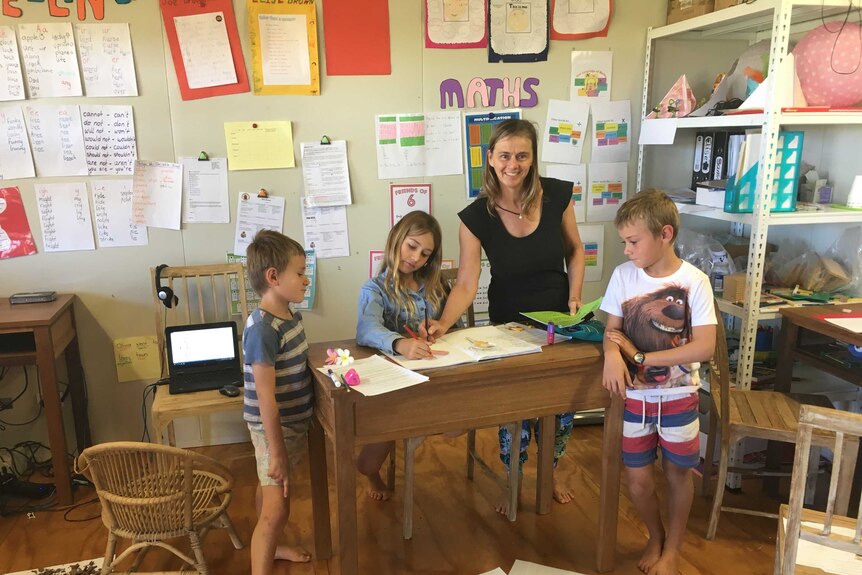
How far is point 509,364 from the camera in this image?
6.08ft

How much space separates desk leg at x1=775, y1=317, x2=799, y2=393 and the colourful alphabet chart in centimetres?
142

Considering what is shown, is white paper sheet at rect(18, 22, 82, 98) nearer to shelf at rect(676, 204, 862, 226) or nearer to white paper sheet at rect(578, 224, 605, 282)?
white paper sheet at rect(578, 224, 605, 282)

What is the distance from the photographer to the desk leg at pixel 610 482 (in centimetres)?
207

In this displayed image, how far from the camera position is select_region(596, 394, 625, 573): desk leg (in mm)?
2070

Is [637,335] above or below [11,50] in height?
below

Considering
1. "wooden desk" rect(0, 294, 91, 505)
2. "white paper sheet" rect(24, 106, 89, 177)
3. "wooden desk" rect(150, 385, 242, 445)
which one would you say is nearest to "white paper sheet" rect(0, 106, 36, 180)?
"white paper sheet" rect(24, 106, 89, 177)

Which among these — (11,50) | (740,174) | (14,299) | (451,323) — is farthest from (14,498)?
(740,174)

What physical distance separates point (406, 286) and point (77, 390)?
1.63m

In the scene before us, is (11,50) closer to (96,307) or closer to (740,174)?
(96,307)

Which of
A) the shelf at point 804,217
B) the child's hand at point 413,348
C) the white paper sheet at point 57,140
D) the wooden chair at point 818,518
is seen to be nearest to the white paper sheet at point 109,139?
the white paper sheet at point 57,140

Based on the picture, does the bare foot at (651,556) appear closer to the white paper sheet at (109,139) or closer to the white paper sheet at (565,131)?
the white paper sheet at (565,131)

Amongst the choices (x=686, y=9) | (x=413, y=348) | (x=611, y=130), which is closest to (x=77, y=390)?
(x=413, y=348)

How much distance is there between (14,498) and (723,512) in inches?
110

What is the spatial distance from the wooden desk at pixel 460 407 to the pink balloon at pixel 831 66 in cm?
130
